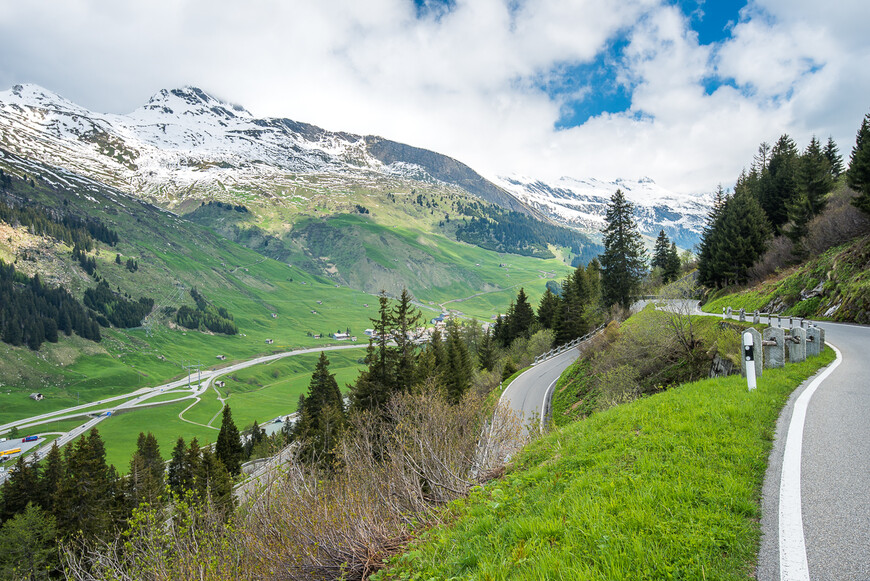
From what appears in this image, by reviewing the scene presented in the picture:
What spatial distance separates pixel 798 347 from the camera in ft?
42.5

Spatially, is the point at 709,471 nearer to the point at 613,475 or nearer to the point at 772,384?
the point at 613,475

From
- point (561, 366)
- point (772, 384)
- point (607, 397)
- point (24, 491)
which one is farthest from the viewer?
point (561, 366)

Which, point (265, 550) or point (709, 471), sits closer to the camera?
point (709, 471)

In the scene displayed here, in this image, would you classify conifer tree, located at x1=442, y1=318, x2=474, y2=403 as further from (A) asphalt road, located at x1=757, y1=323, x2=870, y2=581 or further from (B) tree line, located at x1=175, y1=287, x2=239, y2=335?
(B) tree line, located at x1=175, y1=287, x2=239, y2=335

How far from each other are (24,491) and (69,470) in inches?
299

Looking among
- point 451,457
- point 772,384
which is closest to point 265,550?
point 451,457

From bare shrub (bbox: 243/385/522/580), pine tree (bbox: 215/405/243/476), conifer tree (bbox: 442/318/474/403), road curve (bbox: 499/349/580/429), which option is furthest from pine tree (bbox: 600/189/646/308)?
pine tree (bbox: 215/405/243/476)

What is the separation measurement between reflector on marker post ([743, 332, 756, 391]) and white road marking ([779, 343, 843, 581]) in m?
2.09

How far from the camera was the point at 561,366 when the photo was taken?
A: 41.2 meters

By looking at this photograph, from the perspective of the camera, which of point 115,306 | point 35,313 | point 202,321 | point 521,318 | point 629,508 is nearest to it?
point 629,508

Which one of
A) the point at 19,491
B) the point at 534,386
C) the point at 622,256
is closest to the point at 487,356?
the point at 622,256

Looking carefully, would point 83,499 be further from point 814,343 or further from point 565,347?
point 565,347

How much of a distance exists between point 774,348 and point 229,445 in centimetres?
6160

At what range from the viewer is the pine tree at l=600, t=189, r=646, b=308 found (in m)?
48.8
